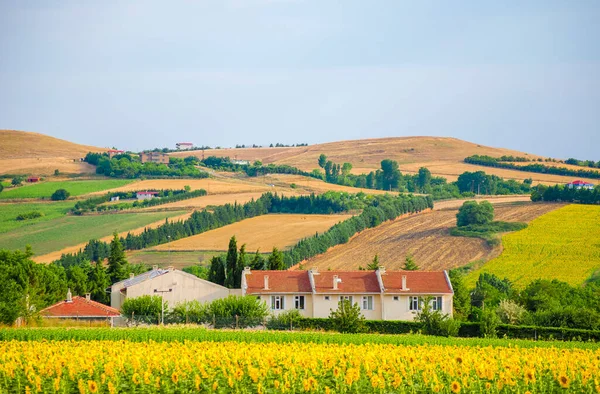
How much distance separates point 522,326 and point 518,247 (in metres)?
50.5

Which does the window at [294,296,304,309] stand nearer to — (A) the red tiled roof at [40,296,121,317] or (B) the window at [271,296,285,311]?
(B) the window at [271,296,285,311]

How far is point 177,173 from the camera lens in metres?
195

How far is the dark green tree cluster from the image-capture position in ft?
474

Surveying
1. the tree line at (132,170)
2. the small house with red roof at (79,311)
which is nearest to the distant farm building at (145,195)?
the tree line at (132,170)

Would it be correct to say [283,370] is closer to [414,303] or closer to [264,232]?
[414,303]

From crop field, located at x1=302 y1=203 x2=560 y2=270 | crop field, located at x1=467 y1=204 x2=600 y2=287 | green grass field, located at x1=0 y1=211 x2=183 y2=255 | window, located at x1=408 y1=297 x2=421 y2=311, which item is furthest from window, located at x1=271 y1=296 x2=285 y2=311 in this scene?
green grass field, located at x1=0 y1=211 x2=183 y2=255

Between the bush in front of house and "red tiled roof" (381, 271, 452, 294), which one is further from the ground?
the bush in front of house

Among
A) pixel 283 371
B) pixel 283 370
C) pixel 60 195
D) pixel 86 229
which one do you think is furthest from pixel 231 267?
pixel 60 195

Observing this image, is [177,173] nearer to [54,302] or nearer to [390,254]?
[390,254]

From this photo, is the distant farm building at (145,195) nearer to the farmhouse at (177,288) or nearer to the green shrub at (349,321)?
the farmhouse at (177,288)

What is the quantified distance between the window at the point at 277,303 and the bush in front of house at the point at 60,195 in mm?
94095

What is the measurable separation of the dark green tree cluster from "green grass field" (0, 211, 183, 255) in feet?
183

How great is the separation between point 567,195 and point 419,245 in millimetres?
36611

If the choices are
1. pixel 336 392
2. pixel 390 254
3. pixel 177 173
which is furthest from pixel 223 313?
pixel 177 173
